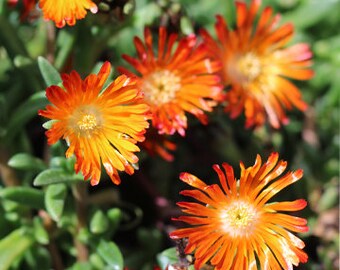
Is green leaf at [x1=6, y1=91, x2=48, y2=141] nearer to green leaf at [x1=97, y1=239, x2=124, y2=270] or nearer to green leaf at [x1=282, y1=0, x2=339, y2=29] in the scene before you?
green leaf at [x1=97, y1=239, x2=124, y2=270]

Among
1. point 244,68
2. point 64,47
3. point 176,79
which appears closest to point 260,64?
point 244,68

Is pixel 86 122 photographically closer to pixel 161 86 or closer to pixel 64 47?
pixel 161 86

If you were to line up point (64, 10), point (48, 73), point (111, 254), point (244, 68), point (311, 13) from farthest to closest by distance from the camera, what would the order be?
point (311, 13) → point (244, 68) → point (111, 254) → point (48, 73) → point (64, 10)

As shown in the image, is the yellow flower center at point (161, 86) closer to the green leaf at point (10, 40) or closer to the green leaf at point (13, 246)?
the green leaf at point (10, 40)

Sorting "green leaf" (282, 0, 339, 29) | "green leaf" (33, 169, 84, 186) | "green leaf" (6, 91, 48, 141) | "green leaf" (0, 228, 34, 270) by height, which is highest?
"green leaf" (282, 0, 339, 29)

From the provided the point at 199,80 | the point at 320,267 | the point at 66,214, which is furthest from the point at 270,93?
the point at 66,214

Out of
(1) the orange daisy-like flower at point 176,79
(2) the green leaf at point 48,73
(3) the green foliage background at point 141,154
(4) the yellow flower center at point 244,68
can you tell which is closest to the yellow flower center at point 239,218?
(3) the green foliage background at point 141,154

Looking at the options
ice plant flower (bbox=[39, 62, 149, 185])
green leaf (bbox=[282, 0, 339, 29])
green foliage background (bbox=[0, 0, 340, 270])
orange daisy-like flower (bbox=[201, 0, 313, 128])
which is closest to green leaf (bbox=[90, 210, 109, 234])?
green foliage background (bbox=[0, 0, 340, 270])

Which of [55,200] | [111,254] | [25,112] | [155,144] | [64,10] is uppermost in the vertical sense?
[64,10]
